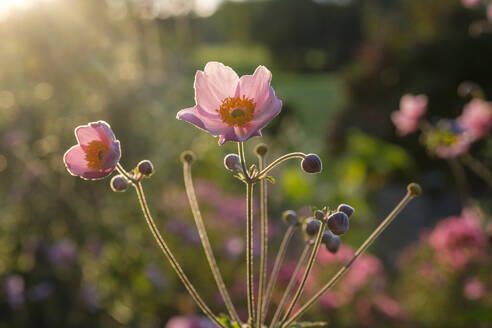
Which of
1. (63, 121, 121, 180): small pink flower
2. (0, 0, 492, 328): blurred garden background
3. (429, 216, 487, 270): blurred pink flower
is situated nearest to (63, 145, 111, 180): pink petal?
(63, 121, 121, 180): small pink flower

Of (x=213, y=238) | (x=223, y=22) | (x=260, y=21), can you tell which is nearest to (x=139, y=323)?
(x=213, y=238)

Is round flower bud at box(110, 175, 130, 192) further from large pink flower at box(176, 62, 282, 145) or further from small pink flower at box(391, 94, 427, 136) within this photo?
small pink flower at box(391, 94, 427, 136)

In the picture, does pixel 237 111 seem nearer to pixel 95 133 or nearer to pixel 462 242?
pixel 95 133

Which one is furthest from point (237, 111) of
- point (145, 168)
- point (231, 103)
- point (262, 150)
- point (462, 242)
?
point (462, 242)

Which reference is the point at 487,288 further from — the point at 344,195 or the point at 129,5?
the point at 129,5

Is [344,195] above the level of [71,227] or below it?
below

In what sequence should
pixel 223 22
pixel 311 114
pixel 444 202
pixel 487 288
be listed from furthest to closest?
1. pixel 223 22
2. pixel 311 114
3. pixel 444 202
4. pixel 487 288
